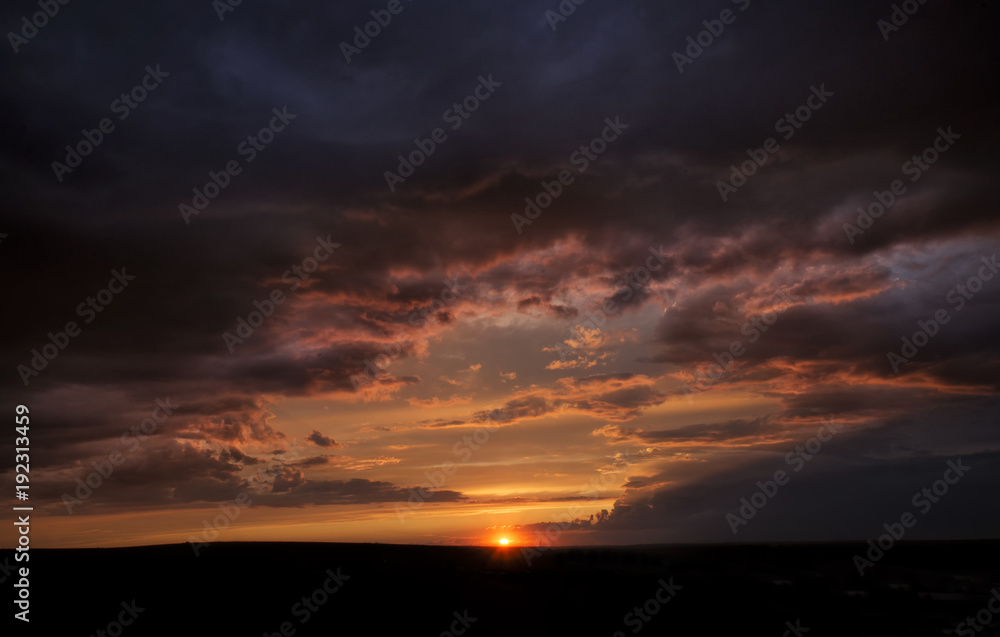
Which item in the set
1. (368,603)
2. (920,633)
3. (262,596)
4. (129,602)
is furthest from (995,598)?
(129,602)

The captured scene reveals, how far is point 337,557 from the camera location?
238 feet

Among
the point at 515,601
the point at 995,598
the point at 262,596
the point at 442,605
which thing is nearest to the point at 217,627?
the point at 262,596

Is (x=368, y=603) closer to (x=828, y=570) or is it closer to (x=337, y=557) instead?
(x=337, y=557)

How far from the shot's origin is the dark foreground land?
34.4 m

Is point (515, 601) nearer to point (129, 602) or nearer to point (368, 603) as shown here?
point (368, 603)

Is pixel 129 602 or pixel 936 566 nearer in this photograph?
pixel 129 602

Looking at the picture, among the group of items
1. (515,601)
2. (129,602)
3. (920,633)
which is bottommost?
(920,633)

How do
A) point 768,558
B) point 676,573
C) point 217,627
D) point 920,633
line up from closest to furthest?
point 920,633
point 217,627
point 676,573
point 768,558

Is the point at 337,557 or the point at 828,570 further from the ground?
the point at 337,557

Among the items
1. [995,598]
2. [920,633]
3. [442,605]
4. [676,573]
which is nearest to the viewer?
[920,633]

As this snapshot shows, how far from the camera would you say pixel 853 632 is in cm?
3278

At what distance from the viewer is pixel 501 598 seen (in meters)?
41.1

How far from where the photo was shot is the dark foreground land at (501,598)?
34.4 metres

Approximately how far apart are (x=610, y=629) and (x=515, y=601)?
8.25 metres
